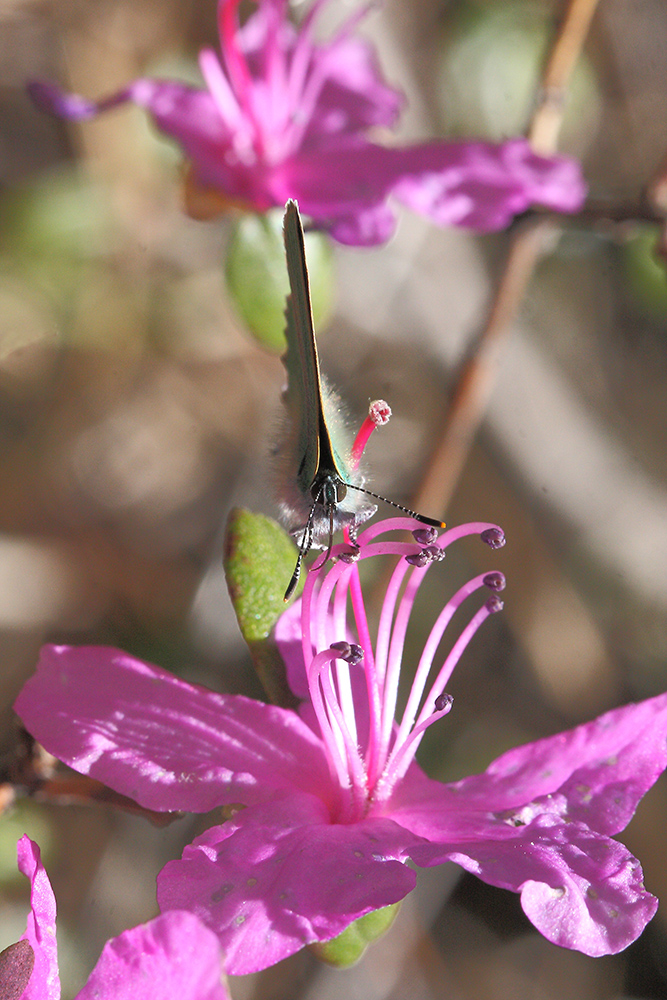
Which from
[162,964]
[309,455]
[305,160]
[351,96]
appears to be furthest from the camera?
[351,96]

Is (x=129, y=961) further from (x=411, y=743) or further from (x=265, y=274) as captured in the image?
(x=265, y=274)

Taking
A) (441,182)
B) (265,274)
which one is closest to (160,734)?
(265,274)

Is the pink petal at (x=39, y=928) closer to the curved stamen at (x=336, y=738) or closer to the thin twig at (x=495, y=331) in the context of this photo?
the curved stamen at (x=336, y=738)

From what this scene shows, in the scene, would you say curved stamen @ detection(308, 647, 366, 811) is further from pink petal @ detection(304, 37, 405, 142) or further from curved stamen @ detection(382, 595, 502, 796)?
pink petal @ detection(304, 37, 405, 142)

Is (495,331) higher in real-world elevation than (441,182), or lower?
lower

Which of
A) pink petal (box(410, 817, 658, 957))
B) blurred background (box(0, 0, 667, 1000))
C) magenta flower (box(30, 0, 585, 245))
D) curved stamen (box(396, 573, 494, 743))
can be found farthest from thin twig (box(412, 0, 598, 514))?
pink petal (box(410, 817, 658, 957))

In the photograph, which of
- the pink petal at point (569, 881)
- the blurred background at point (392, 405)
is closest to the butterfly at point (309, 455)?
the pink petal at point (569, 881)
